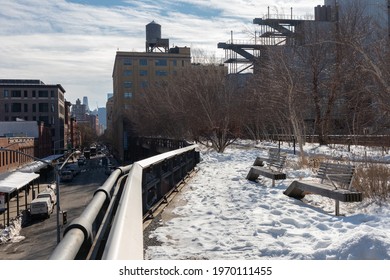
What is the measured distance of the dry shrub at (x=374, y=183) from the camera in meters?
8.18

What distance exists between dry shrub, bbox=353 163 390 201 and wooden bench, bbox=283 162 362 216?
0.55 m

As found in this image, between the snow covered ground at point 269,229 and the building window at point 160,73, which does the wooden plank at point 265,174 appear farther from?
the building window at point 160,73

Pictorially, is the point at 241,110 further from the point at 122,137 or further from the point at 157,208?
the point at 122,137

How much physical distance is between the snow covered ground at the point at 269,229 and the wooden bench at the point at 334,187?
10.9 inches

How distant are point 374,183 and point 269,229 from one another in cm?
346

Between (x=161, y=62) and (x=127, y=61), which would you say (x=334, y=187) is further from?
(x=127, y=61)

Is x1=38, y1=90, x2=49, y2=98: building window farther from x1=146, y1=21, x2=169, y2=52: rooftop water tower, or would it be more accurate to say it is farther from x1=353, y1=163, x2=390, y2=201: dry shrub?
x1=353, y1=163, x2=390, y2=201: dry shrub

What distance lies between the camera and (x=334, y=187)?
25.5 feet

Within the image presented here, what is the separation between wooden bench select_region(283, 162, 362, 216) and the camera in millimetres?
7039

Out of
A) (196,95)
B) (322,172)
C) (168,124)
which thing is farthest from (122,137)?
(322,172)

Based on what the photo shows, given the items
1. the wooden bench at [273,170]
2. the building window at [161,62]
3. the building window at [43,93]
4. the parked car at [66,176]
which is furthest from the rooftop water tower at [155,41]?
the wooden bench at [273,170]

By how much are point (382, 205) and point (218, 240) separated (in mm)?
3615

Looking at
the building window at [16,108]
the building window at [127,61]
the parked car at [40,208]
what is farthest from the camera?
the building window at [16,108]

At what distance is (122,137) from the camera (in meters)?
89.8
